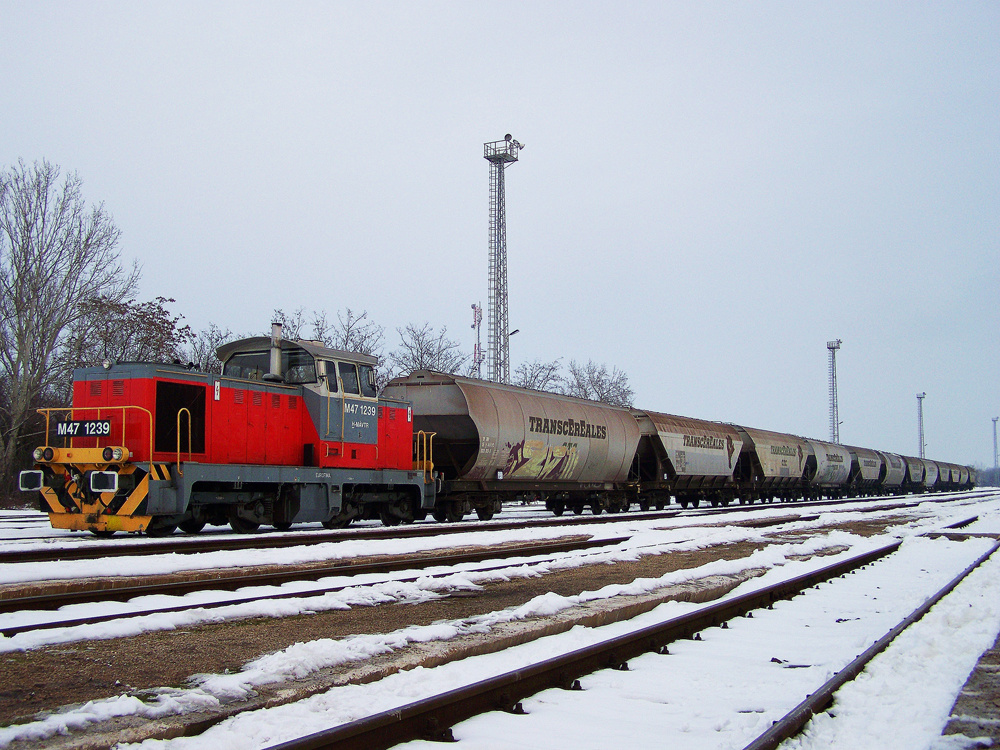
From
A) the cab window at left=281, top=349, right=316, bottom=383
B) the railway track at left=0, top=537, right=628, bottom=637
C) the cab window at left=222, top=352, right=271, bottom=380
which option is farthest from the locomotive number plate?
the railway track at left=0, top=537, right=628, bottom=637

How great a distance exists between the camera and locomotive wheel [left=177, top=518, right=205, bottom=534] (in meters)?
14.2

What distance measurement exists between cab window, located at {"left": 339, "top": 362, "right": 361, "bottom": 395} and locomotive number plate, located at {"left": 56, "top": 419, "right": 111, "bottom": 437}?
451 cm

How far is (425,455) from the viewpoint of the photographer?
18.3m

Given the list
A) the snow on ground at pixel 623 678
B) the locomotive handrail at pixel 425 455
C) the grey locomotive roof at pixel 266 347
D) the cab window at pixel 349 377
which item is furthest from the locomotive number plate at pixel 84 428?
the snow on ground at pixel 623 678

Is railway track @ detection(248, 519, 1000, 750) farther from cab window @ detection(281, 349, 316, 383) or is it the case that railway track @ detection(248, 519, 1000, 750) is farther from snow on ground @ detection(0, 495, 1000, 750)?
cab window @ detection(281, 349, 316, 383)

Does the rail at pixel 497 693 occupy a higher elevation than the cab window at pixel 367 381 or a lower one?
lower

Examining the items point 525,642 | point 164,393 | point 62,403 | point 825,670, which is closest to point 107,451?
point 164,393

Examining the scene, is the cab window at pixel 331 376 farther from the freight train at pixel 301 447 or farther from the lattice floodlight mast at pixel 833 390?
the lattice floodlight mast at pixel 833 390

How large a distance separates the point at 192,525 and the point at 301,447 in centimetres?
237

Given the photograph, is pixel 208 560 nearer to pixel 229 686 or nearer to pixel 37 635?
pixel 37 635

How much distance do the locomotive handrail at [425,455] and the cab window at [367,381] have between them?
1772 millimetres

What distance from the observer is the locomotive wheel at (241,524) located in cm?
1492

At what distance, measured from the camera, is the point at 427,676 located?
16.0 ft

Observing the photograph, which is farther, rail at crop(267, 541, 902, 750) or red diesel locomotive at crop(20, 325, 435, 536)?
red diesel locomotive at crop(20, 325, 435, 536)
